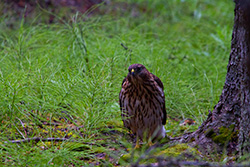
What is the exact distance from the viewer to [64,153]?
10.3 feet

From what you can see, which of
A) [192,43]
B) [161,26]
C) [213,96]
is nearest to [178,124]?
[213,96]

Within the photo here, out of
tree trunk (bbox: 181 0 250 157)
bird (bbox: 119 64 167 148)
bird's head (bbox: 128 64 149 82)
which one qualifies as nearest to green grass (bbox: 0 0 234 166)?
bird (bbox: 119 64 167 148)

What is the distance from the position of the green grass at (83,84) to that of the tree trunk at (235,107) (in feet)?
2.80

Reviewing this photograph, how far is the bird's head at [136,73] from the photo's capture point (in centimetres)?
389

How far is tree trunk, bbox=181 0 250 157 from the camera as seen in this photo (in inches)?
109

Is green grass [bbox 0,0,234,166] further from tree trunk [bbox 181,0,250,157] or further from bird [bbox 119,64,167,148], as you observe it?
tree trunk [bbox 181,0,250,157]

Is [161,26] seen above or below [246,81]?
above

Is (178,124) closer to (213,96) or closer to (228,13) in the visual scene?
(213,96)

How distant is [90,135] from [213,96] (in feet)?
6.18

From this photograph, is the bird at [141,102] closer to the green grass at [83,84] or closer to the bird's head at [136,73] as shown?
the bird's head at [136,73]

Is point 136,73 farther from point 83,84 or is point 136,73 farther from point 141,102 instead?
point 83,84

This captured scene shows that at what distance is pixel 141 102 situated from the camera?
4023 mm

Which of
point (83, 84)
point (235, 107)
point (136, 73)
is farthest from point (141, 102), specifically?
point (235, 107)

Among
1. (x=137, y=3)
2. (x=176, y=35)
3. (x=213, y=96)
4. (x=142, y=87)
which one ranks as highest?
(x=137, y=3)
